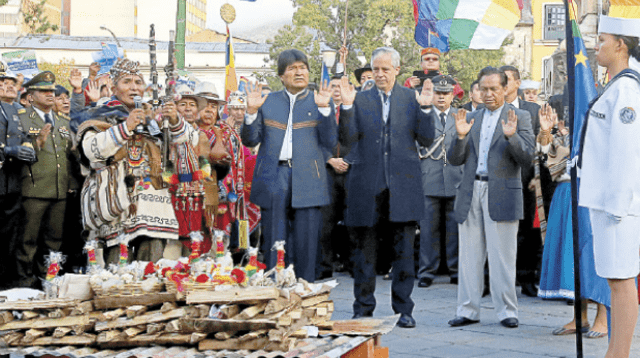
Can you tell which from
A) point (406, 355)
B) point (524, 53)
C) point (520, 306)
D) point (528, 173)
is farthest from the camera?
point (524, 53)

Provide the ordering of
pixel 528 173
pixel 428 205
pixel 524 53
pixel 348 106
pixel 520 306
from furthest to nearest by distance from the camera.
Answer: pixel 524 53, pixel 428 205, pixel 528 173, pixel 520 306, pixel 348 106

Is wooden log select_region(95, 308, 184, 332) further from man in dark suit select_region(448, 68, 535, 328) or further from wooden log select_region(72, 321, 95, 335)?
man in dark suit select_region(448, 68, 535, 328)

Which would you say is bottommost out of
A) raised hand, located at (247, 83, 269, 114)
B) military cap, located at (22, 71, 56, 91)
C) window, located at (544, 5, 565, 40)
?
raised hand, located at (247, 83, 269, 114)

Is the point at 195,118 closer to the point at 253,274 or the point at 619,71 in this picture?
the point at 253,274

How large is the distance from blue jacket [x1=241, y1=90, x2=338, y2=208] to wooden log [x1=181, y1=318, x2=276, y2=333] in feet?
7.44

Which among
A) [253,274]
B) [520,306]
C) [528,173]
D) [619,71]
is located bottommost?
[520,306]

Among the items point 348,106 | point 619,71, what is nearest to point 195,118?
point 348,106

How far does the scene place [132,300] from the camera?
17.4 feet

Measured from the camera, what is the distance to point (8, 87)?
31.4 ft

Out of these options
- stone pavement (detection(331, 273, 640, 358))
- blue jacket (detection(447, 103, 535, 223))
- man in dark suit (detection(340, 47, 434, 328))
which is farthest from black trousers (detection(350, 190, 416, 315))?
blue jacket (detection(447, 103, 535, 223))

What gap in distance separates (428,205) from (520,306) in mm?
1988

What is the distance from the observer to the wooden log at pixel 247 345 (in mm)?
4820

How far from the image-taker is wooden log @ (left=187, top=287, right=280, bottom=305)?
16.6 feet

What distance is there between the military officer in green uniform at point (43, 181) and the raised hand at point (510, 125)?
447cm
